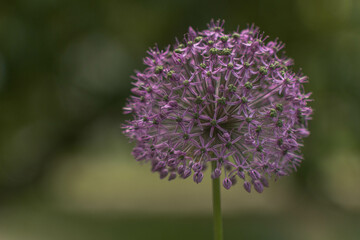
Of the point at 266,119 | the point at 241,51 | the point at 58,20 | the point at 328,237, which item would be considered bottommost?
the point at 328,237

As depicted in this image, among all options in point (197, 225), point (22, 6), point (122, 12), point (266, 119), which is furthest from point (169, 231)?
point (266, 119)

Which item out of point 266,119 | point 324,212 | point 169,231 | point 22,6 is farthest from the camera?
point 324,212

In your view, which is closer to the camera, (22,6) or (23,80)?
(22,6)

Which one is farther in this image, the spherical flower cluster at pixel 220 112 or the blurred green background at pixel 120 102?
the blurred green background at pixel 120 102

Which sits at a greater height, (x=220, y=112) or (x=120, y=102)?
(x=120, y=102)

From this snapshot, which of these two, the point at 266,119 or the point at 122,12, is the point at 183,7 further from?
the point at 266,119

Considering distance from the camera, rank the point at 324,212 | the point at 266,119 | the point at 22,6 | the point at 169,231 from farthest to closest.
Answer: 1. the point at 324,212
2. the point at 169,231
3. the point at 22,6
4. the point at 266,119
